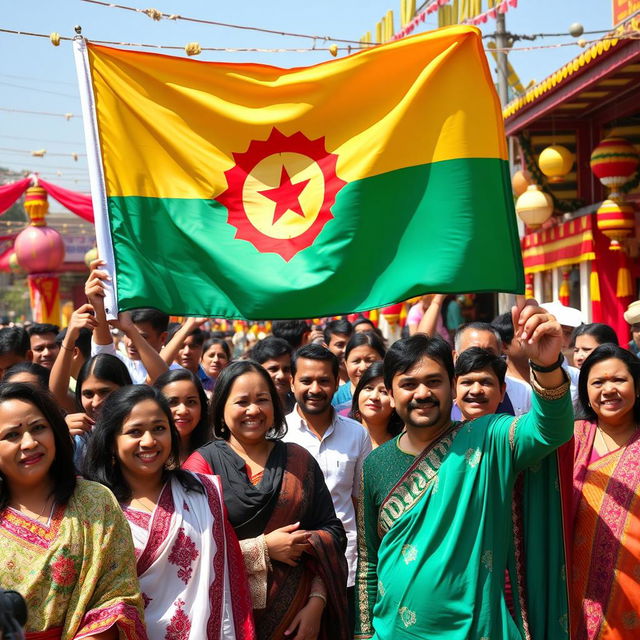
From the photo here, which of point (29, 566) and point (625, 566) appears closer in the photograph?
point (29, 566)

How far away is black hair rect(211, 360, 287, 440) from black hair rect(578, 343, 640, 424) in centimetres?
121

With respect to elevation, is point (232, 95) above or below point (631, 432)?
above

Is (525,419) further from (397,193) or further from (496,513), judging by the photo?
(397,193)

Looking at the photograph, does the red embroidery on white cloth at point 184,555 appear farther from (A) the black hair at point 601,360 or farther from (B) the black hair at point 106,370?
(A) the black hair at point 601,360

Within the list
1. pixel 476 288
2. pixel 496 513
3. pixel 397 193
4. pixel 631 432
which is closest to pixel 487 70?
pixel 397 193

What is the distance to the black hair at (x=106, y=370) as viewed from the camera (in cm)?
448

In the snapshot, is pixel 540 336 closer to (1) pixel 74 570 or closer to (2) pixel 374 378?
(1) pixel 74 570

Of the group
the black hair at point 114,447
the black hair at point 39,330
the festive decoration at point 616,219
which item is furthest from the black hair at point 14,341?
the festive decoration at point 616,219

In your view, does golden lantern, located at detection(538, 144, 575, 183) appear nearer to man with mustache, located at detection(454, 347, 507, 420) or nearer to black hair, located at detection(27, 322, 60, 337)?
black hair, located at detection(27, 322, 60, 337)

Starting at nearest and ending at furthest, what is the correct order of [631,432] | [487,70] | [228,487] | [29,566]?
1. [29,566]
2. [228,487]
3. [631,432]
4. [487,70]

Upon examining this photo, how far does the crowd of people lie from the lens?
299cm

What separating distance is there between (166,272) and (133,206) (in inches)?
12.8

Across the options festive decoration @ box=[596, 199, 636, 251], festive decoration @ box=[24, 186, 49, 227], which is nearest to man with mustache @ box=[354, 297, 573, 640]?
festive decoration @ box=[596, 199, 636, 251]

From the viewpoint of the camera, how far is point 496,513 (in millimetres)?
3131
